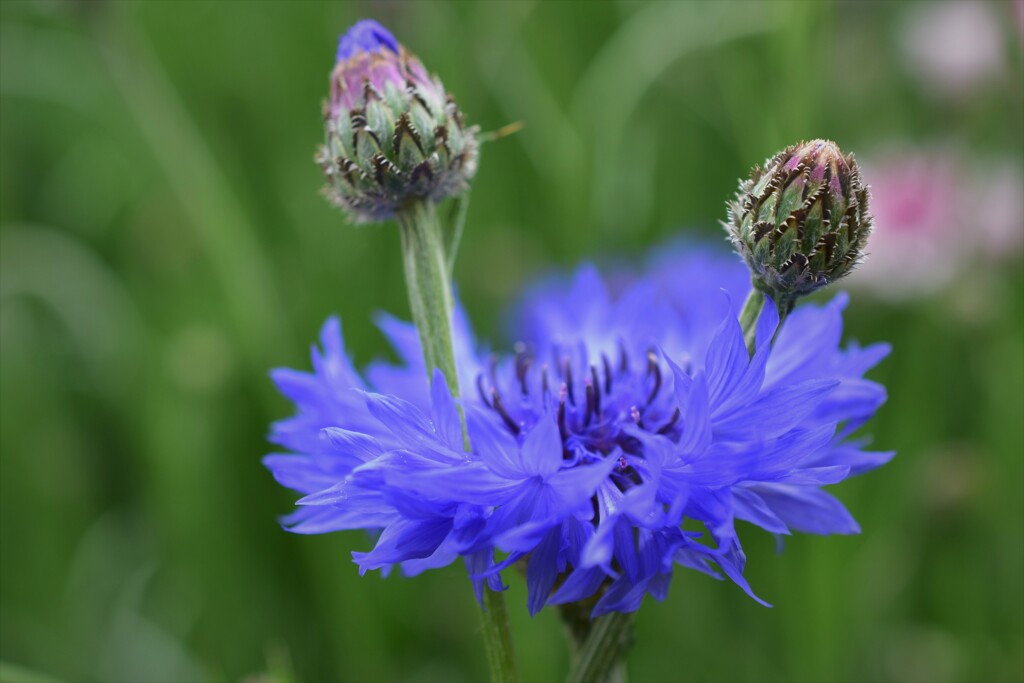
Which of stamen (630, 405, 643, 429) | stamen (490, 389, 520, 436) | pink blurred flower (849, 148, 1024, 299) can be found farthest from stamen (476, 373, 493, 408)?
pink blurred flower (849, 148, 1024, 299)

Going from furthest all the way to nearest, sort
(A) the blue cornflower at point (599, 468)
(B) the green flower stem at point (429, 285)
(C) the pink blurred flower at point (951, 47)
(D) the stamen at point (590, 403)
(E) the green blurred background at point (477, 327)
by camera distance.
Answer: (C) the pink blurred flower at point (951, 47), (E) the green blurred background at point (477, 327), (D) the stamen at point (590, 403), (B) the green flower stem at point (429, 285), (A) the blue cornflower at point (599, 468)

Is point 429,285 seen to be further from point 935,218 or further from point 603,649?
point 935,218

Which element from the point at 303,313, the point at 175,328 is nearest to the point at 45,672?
the point at 175,328

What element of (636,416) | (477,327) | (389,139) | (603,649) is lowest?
(603,649)

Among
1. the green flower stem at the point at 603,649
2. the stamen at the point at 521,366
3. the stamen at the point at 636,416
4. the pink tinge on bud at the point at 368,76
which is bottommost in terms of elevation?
the green flower stem at the point at 603,649

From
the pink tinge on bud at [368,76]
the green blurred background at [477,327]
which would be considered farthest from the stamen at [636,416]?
the green blurred background at [477,327]

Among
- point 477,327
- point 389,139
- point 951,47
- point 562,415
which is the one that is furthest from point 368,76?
point 951,47

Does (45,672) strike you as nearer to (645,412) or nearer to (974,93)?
(645,412)

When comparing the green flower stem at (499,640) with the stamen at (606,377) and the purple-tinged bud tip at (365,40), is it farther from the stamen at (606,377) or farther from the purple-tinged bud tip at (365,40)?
the purple-tinged bud tip at (365,40)
